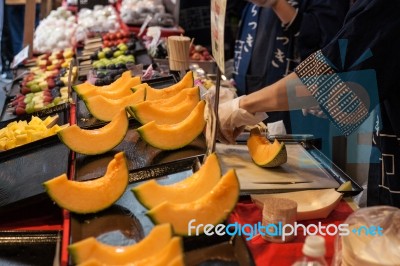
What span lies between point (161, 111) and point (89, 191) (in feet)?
2.00

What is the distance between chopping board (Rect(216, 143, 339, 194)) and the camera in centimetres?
186

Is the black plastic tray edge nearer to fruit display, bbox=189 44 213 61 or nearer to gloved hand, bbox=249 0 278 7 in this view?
gloved hand, bbox=249 0 278 7

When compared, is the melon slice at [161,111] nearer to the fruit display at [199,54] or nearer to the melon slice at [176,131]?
the melon slice at [176,131]

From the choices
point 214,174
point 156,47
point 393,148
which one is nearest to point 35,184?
point 214,174

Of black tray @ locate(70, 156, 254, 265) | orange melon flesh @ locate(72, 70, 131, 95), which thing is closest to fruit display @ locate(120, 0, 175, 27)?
orange melon flesh @ locate(72, 70, 131, 95)

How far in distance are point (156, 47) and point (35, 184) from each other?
8.17 ft

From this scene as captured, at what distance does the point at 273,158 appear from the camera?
1976 mm

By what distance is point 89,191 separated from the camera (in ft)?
5.13

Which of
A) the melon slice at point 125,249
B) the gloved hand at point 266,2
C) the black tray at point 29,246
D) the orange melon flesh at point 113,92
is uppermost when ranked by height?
the gloved hand at point 266,2

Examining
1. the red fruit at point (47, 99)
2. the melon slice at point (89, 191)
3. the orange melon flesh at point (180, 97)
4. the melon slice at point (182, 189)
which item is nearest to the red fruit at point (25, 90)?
the red fruit at point (47, 99)

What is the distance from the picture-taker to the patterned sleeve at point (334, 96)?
204 centimetres

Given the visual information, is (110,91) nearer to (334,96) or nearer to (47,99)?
(334,96)

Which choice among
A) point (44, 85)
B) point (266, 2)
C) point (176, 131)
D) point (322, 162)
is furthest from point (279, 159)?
point (44, 85)

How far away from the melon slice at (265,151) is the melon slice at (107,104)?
507mm
